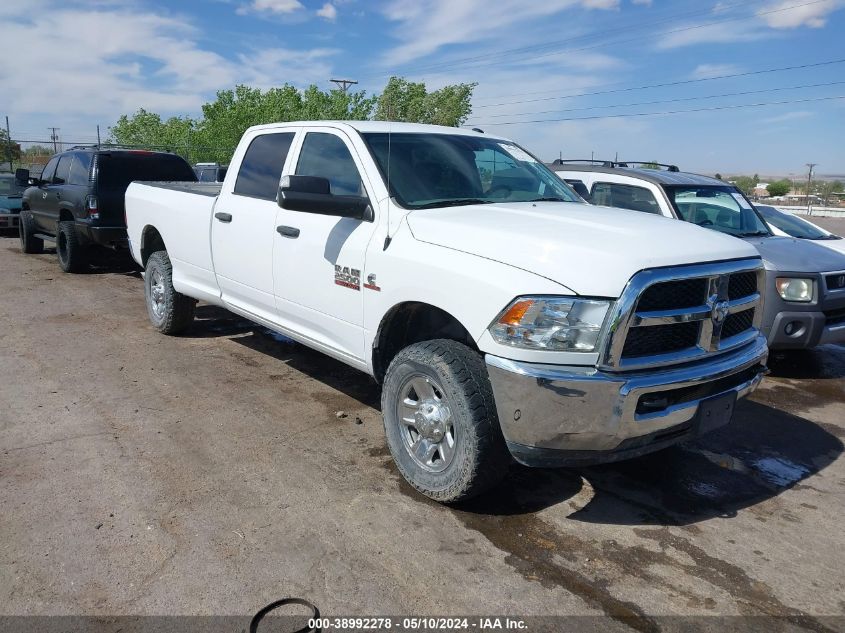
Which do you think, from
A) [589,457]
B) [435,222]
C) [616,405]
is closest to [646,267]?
[616,405]

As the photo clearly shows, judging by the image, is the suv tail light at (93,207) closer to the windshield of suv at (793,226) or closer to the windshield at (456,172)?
the windshield at (456,172)

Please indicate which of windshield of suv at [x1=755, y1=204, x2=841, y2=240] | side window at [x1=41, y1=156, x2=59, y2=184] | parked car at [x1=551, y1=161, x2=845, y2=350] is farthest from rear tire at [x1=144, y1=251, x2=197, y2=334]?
windshield of suv at [x1=755, y1=204, x2=841, y2=240]

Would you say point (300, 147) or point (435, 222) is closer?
point (435, 222)

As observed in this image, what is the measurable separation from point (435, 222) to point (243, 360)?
3.25 metres

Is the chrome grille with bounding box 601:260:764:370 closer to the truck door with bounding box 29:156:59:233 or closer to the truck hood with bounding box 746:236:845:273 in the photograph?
the truck hood with bounding box 746:236:845:273

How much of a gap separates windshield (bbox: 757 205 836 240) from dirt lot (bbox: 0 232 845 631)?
10.5 ft

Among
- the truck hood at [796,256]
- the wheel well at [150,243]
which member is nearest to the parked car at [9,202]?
the wheel well at [150,243]

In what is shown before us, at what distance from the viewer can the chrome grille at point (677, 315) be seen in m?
3.07

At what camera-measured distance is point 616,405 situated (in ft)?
10.0

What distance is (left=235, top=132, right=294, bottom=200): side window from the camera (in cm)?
516

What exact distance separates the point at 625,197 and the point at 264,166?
397cm

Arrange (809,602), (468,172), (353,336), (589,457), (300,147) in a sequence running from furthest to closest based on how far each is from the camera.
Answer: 1. (300,147)
2. (468,172)
3. (353,336)
4. (589,457)
5. (809,602)

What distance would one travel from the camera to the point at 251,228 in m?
5.21

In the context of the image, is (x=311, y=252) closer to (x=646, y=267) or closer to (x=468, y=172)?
(x=468, y=172)
